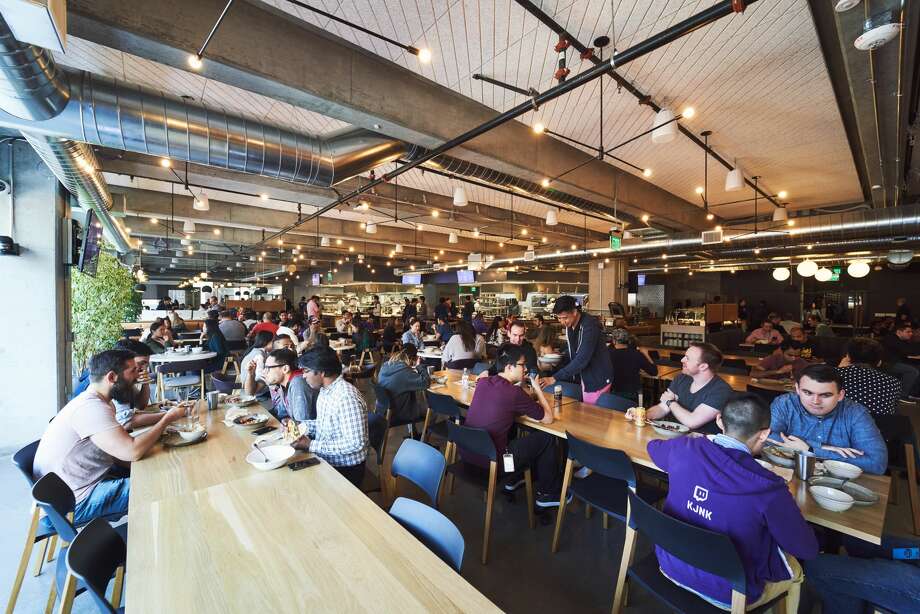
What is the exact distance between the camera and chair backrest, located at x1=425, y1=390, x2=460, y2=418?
11.6 ft

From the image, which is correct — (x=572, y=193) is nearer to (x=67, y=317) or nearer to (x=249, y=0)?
(x=249, y=0)

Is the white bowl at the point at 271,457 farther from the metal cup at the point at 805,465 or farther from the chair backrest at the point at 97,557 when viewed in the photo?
the metal cup at the point at 805,465

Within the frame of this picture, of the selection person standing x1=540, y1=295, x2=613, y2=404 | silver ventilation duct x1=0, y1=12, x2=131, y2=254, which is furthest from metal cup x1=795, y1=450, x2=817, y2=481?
silver ventilation duct x1=0, y1=12, x2=131, y2=254

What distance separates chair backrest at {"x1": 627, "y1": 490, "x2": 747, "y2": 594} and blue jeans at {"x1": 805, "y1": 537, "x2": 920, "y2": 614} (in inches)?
24.9

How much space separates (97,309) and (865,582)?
7.34 metres

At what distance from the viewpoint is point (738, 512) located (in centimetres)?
153

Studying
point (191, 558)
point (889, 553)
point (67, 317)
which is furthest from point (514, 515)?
point (67, 317)

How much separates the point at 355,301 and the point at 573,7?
20.0 meters

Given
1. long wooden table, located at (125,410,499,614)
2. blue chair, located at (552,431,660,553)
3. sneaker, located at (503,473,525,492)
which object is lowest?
sneaker, located at (503,473,525,492)

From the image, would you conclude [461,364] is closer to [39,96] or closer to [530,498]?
[530,498]

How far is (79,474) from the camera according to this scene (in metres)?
2.24

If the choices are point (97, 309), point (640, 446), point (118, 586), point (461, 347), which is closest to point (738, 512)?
point (640, 446)

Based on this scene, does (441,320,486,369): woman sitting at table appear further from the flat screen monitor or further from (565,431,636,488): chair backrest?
the flat screen monitor

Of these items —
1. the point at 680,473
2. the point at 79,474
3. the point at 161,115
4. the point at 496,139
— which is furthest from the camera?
the point at 496,139
